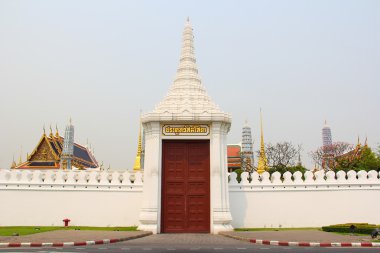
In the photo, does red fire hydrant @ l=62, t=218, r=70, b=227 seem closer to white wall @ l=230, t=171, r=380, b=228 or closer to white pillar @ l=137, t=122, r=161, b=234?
white pillar @ l=137, t=122, r=161, b=234

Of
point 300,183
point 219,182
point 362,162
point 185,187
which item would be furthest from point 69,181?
point 362,162

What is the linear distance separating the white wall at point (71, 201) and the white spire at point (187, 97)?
447 centimetres

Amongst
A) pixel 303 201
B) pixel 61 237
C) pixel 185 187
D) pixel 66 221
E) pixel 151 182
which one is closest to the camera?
pixel 61 237

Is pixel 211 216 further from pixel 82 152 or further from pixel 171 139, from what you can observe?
pixel 82 152

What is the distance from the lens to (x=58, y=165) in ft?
176

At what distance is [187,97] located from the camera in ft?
76.5

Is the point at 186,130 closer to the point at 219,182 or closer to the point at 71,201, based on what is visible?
the point at 219,182

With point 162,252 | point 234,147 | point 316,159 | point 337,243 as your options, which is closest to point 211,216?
point 337,243

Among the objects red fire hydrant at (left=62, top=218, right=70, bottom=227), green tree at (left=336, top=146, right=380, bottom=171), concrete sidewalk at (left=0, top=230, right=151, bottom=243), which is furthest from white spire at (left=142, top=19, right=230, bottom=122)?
green tree at (left=336, top=146, right=380, bottom=171)

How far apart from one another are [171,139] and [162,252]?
9336 millimetres

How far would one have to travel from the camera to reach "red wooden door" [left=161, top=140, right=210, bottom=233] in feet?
66.6

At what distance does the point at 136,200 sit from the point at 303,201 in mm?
9502

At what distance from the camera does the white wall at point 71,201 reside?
863 inches

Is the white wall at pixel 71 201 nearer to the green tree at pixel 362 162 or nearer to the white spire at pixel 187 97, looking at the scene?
the white spire at pixel 187 97
